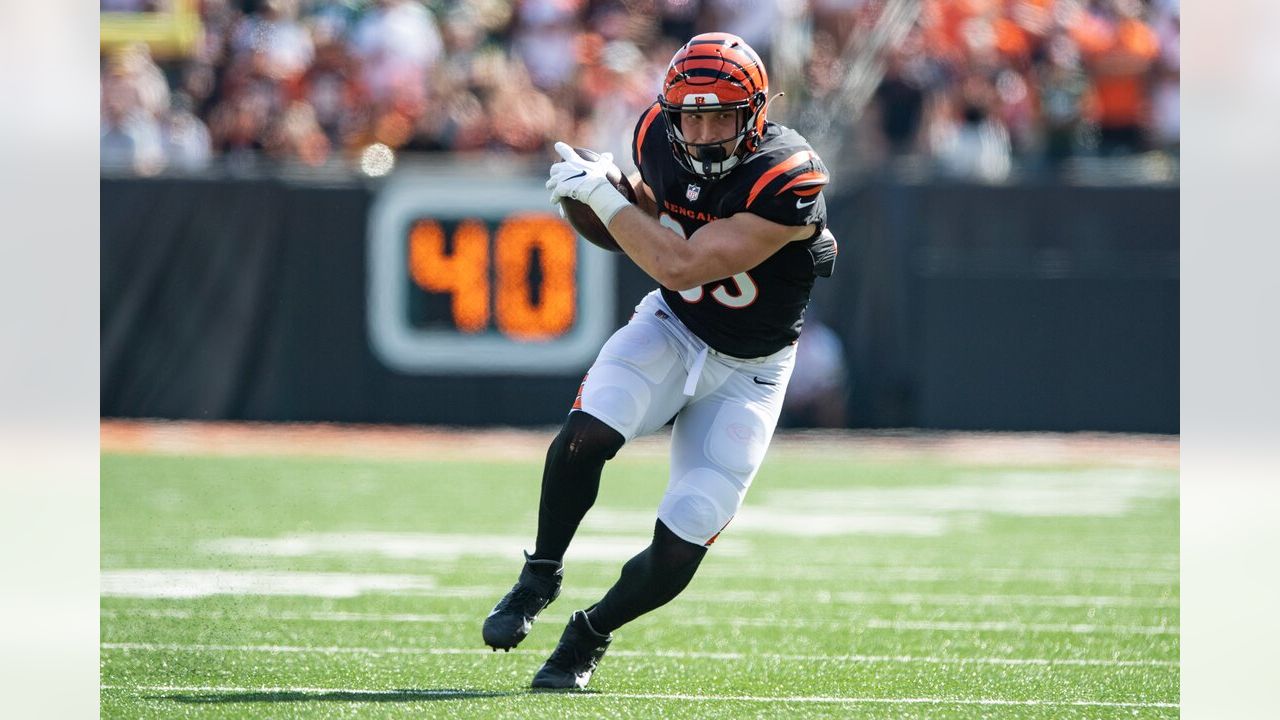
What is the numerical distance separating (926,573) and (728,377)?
7.82 ft

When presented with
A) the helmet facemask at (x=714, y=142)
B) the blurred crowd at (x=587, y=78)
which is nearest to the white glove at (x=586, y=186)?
the helmet facemask at (x=714, y=142)

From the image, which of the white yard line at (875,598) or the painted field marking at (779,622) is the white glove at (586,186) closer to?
the painted field marking at (779,622)

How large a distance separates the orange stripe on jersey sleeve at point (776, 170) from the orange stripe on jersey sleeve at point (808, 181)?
4 centimetres

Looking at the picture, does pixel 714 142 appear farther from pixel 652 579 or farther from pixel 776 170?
pixel 652 579

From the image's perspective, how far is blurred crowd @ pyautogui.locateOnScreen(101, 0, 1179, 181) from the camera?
37.8 ft

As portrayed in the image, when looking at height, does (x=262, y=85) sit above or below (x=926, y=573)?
above

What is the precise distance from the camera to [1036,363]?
35.6ft

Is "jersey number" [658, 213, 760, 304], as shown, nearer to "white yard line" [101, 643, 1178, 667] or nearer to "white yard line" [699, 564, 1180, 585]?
"white yard line" [101, 643, 1178, 667]

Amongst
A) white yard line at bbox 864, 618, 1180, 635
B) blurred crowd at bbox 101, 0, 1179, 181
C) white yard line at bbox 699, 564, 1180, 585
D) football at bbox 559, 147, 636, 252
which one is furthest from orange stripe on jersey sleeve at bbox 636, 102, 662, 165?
blurred crowd at bbox 101, 0, 1179, 181

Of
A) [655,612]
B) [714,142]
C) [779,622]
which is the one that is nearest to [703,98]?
[714,142]

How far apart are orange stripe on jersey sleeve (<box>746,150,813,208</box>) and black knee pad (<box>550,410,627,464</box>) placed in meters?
0.65

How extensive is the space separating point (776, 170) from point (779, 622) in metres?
1.82
